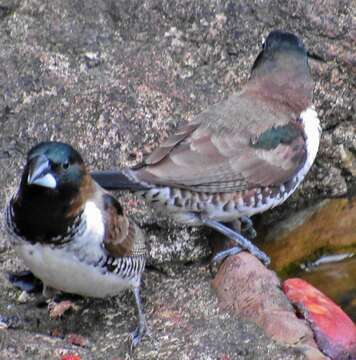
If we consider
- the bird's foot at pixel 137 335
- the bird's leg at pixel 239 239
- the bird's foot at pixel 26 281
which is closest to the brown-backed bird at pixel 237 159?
the bird's leg at pixel 239 239

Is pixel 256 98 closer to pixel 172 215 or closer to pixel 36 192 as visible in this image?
pixel 172 215

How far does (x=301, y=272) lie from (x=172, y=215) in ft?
3.72

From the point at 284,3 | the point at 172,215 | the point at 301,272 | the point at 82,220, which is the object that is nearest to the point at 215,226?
the point at 172,215

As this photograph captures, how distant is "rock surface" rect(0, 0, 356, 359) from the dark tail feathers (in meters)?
0.48

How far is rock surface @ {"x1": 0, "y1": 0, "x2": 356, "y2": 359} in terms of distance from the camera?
627 centimetres

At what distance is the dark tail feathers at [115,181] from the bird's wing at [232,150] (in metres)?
0.06

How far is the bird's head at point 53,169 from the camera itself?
4.66m

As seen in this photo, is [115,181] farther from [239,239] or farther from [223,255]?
[239,239]

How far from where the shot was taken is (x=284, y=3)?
7094 millimetres

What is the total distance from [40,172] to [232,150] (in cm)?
161

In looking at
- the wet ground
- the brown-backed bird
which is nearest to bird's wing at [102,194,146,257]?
the brown-backed bird

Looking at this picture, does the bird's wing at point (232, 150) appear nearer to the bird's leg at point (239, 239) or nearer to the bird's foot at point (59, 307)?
the bird's leg at point (239, 239)

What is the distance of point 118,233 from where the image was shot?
515 centimetres

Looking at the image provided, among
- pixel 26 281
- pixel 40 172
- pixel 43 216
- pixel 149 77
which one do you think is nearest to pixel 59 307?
pixel 26 281
